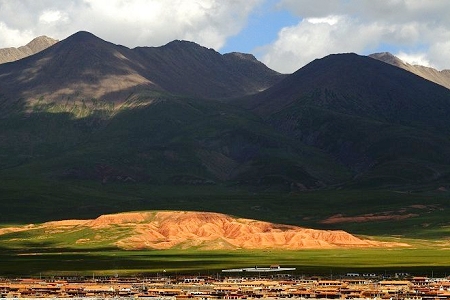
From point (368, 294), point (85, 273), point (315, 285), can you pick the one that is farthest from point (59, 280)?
point (368, 294)

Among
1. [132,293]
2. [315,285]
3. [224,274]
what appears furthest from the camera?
[224,274]

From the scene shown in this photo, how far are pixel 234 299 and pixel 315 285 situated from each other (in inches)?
903

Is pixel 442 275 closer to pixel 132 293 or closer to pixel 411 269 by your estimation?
pixel 411 269

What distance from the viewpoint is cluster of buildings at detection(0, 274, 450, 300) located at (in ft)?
477

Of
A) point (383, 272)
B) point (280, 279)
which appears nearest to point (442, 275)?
point (383, 272)

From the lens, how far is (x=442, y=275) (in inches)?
7131

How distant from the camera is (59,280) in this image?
595 ft

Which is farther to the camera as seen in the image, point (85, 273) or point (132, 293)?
point (85, 273)

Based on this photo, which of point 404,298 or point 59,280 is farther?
point 59,280

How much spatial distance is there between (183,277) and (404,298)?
53.5m

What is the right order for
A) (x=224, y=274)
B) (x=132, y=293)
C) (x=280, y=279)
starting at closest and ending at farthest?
(x=132, y=293) → (x=280, y=279) → (x=224, y=274)

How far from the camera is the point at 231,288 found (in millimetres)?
155875

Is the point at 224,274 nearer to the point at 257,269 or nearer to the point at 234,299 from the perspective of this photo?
the point at 257,269

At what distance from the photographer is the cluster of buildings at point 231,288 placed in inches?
5723
